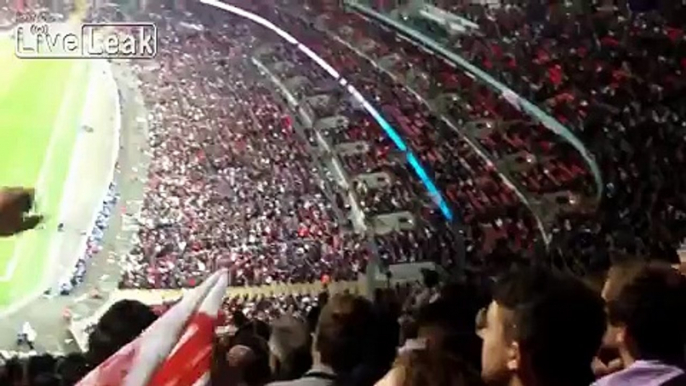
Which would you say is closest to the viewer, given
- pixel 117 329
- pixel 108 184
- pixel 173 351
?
pixel 173 351

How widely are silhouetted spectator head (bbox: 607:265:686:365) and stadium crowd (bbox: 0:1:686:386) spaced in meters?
0.82

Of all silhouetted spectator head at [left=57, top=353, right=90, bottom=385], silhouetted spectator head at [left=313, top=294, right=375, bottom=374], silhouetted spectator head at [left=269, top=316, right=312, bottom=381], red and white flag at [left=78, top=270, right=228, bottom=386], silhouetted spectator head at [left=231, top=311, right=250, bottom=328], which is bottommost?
silhouetted spectator head at [left=57, top=353, right=90, bottom=385]

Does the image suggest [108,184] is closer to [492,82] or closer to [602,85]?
[492,82]

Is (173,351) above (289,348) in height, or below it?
above

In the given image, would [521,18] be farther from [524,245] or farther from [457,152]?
[524,245]

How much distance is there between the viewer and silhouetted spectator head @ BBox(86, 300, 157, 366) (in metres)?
2.37

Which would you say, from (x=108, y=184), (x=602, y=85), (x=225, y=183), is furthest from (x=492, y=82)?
(x=108, y=184)

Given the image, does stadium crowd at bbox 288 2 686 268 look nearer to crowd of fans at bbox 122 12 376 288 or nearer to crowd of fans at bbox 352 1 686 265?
crowd of fans at bbox 352 1 686 265

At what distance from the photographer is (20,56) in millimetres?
3072

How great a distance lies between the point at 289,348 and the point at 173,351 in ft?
4.60

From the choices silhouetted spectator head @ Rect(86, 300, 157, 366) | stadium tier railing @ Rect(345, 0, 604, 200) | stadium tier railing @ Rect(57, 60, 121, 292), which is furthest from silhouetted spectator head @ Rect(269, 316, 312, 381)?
stadium tier railing @ Rect(345, 0, 604, 200)

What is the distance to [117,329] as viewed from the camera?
2.46m

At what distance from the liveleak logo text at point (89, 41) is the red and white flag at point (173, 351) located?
167 cm

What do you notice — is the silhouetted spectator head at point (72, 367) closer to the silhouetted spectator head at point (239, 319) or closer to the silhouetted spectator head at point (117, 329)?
the silhouetted spectator head at point (117, 329)
